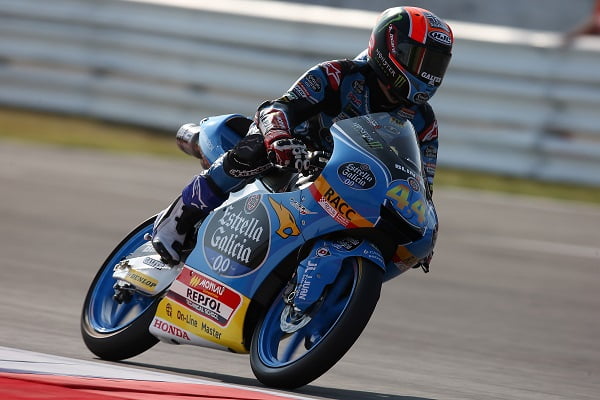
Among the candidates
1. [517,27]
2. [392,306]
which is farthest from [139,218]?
[517,27]

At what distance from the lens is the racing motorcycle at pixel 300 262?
478 cm

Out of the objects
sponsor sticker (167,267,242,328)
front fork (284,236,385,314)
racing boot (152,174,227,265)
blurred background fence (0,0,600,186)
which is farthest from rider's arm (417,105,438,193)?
blurred background fence (0,0,600,186)

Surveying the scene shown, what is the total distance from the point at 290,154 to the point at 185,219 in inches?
31.8

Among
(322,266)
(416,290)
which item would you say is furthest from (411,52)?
(416,290)

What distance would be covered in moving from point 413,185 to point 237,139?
45.9 inches

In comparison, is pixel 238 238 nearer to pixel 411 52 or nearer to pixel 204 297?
pixel 204 297

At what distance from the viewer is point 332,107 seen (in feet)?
17.4

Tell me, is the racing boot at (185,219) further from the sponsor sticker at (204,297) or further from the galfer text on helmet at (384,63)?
the galfer text on helmet at (384,63)

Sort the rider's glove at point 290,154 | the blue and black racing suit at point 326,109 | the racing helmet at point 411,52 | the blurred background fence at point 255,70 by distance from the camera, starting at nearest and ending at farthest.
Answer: the rider's glove at point 290,154 → the racing helmet at point 411,52 → the blue and black racing suit at point 326,109 → the blurred background fence at point 255,70

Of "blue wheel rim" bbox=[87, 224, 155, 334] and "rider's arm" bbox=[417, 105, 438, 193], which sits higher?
"rider's arm" bbox=[417, 105, 438, 193]

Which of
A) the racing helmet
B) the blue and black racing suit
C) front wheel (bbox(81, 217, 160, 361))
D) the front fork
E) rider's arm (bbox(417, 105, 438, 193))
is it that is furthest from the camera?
front wheel (bbox(81, 217, 160, 361))

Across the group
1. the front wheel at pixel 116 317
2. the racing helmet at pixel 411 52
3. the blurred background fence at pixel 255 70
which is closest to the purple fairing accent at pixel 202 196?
the front wheel at pixel 116 317

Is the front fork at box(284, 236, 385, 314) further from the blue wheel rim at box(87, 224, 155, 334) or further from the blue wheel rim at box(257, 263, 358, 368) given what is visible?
the blue wheel rim at box(87, 224, 155, 334)

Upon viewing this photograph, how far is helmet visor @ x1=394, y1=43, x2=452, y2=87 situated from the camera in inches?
199
